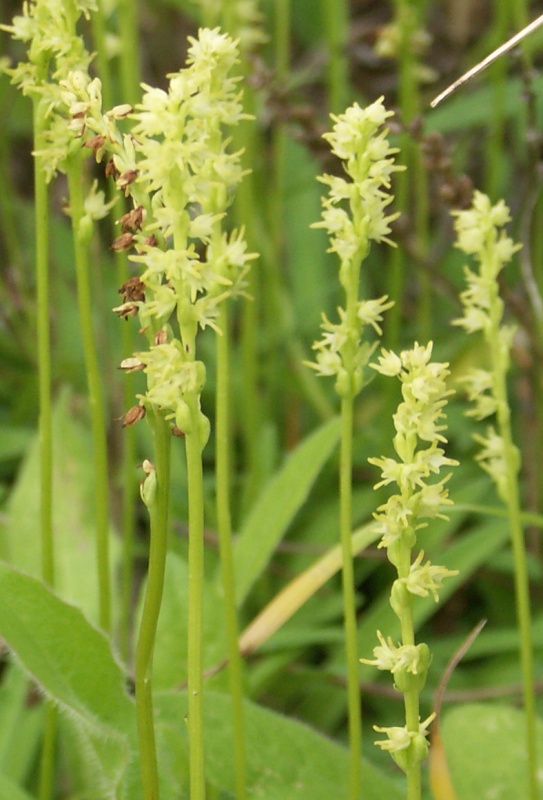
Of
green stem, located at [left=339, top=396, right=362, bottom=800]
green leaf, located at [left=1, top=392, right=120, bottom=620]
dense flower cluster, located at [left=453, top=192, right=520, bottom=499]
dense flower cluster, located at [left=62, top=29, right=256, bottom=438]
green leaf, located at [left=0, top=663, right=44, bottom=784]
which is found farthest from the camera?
green leaf, located at [left=1, top=392, right=120, bottom=620]

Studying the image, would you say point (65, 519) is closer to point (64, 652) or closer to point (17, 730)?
point (17, 730)

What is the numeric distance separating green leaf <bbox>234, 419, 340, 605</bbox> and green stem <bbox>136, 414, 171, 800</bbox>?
486mm

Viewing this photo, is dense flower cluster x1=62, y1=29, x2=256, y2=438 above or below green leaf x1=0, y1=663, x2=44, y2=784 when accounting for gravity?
above

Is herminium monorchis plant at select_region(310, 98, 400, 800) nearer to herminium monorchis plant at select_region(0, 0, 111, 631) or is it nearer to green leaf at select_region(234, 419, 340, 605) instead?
herminium monorchis plant at select_region(0, 0, 111, 631)

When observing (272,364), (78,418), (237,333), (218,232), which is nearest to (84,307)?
(218,232)

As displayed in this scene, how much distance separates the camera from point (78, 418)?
69.6 inches

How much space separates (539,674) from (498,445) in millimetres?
618

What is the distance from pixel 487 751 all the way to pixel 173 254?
73 cm

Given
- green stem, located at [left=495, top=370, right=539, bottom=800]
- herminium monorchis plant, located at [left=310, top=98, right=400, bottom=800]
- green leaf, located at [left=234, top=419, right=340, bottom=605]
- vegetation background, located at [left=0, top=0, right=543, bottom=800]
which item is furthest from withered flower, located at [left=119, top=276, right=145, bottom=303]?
green leaf, located at [left=234, top=419, right=340, bottom=605]

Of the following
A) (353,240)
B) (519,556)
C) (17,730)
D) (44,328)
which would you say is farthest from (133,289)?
(17,730)

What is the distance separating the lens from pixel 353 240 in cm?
66

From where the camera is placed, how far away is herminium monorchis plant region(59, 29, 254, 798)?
53cm

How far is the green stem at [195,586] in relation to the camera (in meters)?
0.57

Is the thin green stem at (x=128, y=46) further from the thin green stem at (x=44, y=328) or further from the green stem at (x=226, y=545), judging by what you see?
the green stem at (x=226, y=545)
